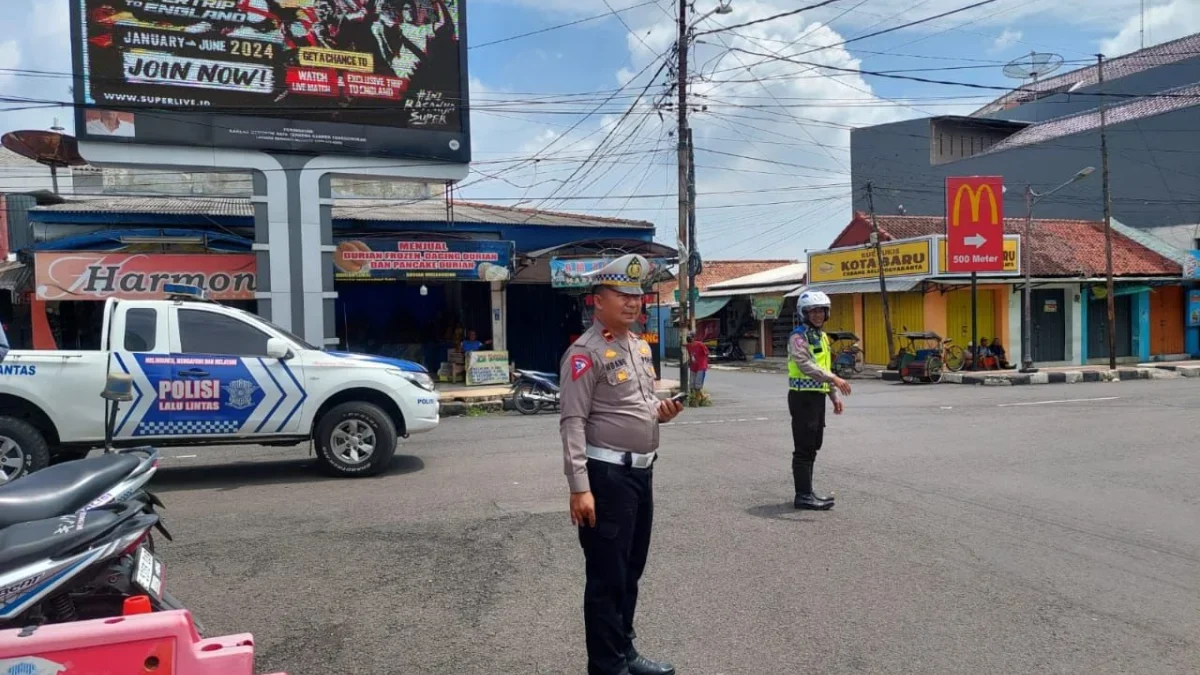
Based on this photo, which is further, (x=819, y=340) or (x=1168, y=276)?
(x=1168, y=276)

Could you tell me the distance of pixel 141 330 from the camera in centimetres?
804

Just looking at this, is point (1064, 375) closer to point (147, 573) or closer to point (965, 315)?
point (965, 315)

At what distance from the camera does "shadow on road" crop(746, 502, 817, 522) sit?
6.58 meters

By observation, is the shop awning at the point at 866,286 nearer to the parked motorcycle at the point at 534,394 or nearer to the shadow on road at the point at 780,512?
the parked motorcycle at the point at 534,394

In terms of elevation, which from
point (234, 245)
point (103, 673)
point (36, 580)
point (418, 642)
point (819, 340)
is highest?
point (234, 245)

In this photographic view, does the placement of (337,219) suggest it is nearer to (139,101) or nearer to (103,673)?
(139,101)

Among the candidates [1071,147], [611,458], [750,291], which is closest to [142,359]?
[611,458]

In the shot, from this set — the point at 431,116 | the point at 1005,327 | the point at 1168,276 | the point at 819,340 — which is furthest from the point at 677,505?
the point at 1168,276

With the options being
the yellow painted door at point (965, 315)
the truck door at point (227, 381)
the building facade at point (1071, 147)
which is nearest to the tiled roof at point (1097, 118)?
the building facade at point (1071, 147)

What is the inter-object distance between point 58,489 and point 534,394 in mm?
12255

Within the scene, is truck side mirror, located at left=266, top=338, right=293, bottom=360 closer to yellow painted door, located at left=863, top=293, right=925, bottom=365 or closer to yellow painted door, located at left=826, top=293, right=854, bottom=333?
yellow painted door, located at left=863, top=293, right=925, bottom=365

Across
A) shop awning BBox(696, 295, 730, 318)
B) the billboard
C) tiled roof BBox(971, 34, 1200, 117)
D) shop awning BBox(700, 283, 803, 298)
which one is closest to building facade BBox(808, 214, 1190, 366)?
shop awning BBox(700, 283, 803, 298)

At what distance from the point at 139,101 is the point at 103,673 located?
14812 mm

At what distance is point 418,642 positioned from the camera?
13.7 ft
